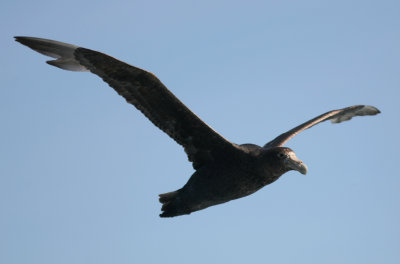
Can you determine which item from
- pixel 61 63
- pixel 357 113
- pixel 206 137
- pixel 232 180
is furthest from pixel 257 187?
pixel 357 113

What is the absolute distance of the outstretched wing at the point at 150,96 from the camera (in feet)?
28.3

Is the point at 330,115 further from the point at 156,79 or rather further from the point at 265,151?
the point at 156,79

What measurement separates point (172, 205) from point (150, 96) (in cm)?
154

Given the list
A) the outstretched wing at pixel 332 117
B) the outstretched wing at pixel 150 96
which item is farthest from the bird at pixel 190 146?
the outstretched wing at pixel 332 117

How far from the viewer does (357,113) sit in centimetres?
1268

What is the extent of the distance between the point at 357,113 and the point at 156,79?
17.8ft

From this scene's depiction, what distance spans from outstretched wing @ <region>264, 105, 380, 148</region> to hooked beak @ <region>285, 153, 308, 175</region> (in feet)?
3.55

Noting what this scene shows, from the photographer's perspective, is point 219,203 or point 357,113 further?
point 357,113

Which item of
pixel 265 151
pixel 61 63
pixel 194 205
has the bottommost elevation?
pixel 194 205

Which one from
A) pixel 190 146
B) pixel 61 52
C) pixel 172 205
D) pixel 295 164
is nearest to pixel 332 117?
pixel 295 164

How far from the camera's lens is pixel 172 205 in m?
9.13

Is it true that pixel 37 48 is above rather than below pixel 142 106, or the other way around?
above

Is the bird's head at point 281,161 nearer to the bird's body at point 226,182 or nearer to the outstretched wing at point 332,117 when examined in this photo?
the bird's body at point 226,182

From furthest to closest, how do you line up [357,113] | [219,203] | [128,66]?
[357,113] < [219,203] < [128,66]
